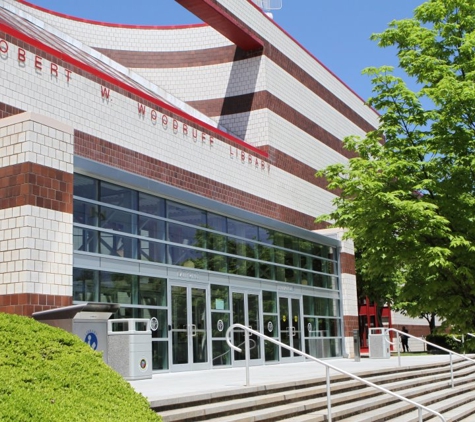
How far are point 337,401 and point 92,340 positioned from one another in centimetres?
432

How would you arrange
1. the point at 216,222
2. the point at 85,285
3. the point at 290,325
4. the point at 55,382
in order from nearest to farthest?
the point at 55,382 → the point at 85,285 → the point at 216,222 → the point at 290,325

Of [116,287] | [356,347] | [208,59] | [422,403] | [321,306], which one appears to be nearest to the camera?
[422,403]

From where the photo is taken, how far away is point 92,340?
1149 centimetres

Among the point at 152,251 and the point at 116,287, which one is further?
the point at 152,251

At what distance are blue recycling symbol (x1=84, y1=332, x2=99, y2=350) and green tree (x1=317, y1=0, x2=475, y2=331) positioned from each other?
26.6 ft

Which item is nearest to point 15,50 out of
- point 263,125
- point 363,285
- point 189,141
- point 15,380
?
point 189,141

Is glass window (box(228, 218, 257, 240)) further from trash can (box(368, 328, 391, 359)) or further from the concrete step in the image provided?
the concrete step

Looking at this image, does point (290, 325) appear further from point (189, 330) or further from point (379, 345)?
point (189, 330)

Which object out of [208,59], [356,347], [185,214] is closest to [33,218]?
[185,214]

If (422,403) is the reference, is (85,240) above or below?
above

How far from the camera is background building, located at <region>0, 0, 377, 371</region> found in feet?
40.7

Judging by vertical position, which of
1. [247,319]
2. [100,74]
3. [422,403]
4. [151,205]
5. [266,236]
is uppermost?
[100,74]

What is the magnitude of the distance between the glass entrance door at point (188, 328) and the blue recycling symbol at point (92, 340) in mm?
5650

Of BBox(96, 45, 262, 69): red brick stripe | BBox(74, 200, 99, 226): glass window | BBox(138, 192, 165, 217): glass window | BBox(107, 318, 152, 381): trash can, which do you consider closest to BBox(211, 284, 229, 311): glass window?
BBox(138, 192, 165, 217): glass window
